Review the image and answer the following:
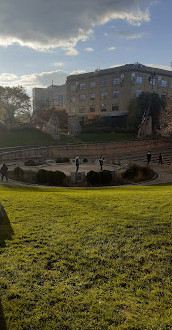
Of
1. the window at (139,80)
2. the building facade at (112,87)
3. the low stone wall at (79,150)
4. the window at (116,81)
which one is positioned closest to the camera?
the low stone wall at (79,150)

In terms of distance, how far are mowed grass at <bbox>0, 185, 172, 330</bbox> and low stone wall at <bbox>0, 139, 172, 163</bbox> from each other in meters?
23.0

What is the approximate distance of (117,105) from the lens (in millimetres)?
59688

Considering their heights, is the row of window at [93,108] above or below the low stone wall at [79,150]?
above

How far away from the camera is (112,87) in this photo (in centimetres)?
6012

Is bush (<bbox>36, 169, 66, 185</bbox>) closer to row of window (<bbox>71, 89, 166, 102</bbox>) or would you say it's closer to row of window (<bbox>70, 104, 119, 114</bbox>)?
row of window (<bbox>70, 104, 119, 114</bbox>)

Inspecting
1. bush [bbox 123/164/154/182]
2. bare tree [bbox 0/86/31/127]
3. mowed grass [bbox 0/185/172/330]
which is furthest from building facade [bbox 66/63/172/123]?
mowed grass [bbox 0/185/172/330]

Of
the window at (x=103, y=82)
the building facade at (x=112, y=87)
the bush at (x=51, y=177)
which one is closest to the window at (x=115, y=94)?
the building facade at (x=112, y=87)

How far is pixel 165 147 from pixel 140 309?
141 feet

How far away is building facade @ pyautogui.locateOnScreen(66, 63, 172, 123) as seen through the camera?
2261 inches

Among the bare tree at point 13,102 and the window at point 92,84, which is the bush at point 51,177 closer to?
the bare tree at point 13,102

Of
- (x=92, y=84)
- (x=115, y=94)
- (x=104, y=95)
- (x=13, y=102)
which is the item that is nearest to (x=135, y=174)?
(x=13, y=102)

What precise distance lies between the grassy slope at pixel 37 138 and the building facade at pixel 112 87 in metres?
15.6

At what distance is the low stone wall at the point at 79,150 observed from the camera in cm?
3209

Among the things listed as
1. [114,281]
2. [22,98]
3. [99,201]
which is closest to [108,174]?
[99,201]
